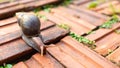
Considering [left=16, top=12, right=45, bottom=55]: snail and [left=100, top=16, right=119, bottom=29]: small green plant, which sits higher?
[left=16, top=12, right=45, bottom=55]: snail

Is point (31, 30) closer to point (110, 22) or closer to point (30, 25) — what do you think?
point (30, 25)

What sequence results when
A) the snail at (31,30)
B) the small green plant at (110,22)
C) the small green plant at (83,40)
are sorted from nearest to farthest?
the snail at (31,30)
the small green plant at (83,40)
the small green plant at (110,22)

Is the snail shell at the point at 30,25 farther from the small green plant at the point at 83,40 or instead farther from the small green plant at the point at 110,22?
the small green plant at the point at 110,22

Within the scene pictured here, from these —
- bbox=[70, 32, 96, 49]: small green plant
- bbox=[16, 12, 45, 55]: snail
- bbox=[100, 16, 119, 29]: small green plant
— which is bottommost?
bbox=[70, 32, 96, 49]: small green plant

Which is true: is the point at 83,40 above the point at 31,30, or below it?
below

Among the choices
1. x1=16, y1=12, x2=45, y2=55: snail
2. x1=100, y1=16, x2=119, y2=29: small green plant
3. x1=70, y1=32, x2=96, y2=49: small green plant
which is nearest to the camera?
x1=16, y1=12, x2=45, y2=55: snail

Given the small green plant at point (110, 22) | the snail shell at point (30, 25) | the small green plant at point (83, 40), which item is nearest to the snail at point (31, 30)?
the snail shell at point (30, 25)

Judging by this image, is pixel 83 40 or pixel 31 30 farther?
pixel 83 40

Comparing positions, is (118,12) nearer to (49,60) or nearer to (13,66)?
(49,60)

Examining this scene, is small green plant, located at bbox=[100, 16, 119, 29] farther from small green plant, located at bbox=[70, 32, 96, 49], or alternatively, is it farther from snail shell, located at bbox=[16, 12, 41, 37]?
snail shell, located at bbox=[16, 12, 41, 37]

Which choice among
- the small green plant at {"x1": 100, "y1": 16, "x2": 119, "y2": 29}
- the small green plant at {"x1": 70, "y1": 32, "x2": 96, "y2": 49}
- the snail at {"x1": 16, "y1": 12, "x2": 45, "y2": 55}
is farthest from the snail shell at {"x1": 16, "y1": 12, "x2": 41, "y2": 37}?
the small green plant at {"x1": 100, "y1": 16, "x2": 119, "y2": 29}

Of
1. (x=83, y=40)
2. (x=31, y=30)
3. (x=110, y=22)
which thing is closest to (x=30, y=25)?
(x=31, y=30)

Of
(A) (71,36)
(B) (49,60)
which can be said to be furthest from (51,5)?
(B) (49,60)
